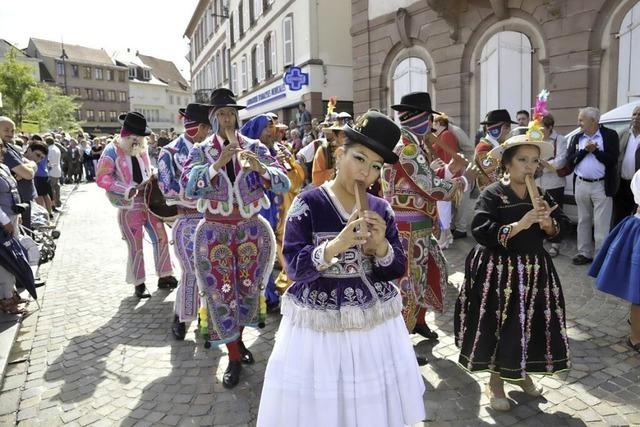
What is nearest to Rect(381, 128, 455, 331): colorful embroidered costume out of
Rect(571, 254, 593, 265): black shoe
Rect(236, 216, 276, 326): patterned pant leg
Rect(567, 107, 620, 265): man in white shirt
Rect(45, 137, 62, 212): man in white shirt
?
Rect(236, 216, 276, 326): patterned pant leg

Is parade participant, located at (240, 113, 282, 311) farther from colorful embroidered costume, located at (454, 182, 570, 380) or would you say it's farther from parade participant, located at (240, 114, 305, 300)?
colorful embroidered costume, located at (454, 182, 570, 380)

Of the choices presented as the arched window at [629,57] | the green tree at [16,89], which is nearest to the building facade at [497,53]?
the arched window at [629,57]

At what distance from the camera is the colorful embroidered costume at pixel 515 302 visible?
3053 mm

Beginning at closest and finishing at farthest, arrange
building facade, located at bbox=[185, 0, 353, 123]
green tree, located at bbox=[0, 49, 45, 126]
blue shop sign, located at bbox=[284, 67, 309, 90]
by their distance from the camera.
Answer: blue shop sign, located at bbox=[284, 67, 309, 90], building facade, located at bbox=[185, 0, 353, 123], green tree, located at bbox=[0, 49, 45, 126]

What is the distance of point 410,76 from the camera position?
516 inches

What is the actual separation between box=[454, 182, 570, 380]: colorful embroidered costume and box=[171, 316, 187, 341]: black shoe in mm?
2714

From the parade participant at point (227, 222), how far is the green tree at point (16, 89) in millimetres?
31306

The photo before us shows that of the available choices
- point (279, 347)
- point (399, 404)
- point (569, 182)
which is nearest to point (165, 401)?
point (279, 347)

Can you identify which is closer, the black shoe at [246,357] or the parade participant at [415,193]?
the parade participant at [415,193]

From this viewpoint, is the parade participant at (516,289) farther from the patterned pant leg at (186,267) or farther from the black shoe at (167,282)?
the black shoe at (167,282)

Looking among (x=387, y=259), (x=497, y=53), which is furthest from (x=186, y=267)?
(x=497, y=53)

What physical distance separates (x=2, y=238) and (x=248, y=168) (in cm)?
303

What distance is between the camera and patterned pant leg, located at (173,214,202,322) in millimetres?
4297

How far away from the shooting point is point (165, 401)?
3.43 metres
